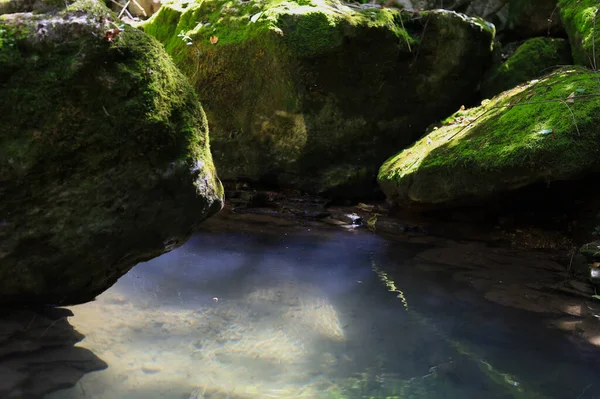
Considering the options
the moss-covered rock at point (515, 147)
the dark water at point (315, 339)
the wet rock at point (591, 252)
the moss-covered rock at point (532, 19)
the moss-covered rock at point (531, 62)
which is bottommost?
the dark water at point (315, 339)

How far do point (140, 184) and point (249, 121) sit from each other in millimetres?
4815

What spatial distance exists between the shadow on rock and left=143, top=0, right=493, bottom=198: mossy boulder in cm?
476

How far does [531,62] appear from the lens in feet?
22.4

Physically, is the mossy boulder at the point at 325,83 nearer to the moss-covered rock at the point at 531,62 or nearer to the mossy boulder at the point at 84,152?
the moss-covered rock at the point at 531,62

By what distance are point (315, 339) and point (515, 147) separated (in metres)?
2.77

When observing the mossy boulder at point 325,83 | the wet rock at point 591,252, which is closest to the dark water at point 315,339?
the wet rock at point 591,252

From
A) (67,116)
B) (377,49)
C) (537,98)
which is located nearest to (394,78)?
(377,49)

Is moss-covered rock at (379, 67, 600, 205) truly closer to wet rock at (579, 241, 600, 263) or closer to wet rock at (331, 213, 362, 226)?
wet rock at (579, 241, 600, 263)

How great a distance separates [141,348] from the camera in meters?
2.93

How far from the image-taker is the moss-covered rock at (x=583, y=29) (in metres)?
5.32

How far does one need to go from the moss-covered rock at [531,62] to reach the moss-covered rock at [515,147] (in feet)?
4.09

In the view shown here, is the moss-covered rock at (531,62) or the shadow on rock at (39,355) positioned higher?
the moss-covered rock at (531,62)

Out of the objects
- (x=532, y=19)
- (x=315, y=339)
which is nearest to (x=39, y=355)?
(x=315, y=339)

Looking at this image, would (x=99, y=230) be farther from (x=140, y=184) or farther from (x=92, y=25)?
(x=92, y=25)
